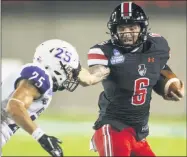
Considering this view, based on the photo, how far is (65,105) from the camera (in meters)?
8.89

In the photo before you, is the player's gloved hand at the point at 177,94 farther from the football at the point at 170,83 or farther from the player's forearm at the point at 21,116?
the player's forearm at the point at 21,116

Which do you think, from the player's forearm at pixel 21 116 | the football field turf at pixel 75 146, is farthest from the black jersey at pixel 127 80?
the football field turf at pixel 75 146

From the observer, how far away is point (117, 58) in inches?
147

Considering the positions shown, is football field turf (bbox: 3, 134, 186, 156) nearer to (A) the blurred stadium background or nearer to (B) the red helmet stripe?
(A) the blurred stadium background

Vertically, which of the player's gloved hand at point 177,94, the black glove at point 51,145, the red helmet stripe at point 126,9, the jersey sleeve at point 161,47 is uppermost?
the red helmet stripe at point 126,9

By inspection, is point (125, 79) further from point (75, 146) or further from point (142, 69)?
point (75, 146)

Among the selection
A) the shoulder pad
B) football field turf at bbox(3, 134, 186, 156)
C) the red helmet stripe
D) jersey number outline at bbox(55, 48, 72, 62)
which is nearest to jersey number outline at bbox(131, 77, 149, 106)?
the shoulder pad

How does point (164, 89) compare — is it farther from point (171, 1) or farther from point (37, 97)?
point (171, 1)

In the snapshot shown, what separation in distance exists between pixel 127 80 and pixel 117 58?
128 mm

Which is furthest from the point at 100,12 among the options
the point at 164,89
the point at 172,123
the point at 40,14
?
the point at 164,89

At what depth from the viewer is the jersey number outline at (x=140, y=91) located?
378 cm

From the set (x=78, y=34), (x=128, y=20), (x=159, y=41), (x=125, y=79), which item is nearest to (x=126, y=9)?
(x=128, y=20)

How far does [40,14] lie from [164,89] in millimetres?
5419

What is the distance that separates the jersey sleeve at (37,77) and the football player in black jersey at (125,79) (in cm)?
58
